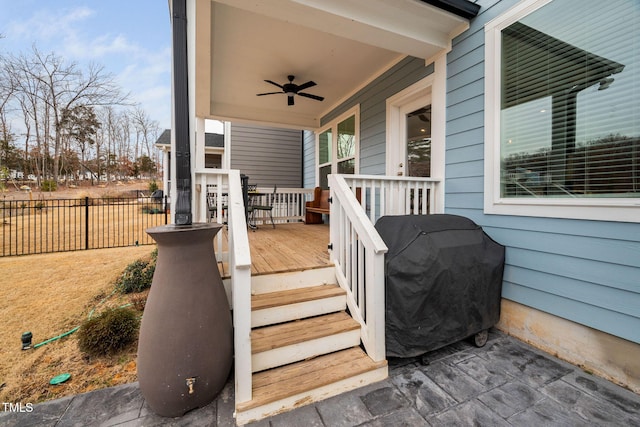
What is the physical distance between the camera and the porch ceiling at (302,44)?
2.50 meters

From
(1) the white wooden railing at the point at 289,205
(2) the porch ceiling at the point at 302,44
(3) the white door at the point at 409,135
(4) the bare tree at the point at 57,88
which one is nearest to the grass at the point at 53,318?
(1) the white wooden railing at the point at 289,205

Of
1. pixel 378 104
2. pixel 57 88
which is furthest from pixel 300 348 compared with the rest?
pixel 57 88

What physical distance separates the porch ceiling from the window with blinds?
0.87 metres

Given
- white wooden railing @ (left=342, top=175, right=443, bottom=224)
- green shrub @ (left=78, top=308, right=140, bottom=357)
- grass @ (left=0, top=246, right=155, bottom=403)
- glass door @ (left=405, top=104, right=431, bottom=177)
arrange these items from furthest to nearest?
glass door @ (left=405, top=104, right=431, bottom=177)
white wooden railing @ (left=342, top=175, right=443, bottom=224)
green shrub @ (left=78, top=308, right=140, bottom=357)
grass @ (left=0, top=246, right=155, bottom=403)

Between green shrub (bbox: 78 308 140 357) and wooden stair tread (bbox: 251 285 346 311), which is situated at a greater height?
wooden stair tread (bbox: 251 285 346 311)

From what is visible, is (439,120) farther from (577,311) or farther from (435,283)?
(577,311)

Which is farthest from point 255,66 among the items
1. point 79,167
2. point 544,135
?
point 79,167

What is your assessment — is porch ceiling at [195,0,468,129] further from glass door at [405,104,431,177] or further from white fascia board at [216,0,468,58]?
glass door at [405,104,431,177]

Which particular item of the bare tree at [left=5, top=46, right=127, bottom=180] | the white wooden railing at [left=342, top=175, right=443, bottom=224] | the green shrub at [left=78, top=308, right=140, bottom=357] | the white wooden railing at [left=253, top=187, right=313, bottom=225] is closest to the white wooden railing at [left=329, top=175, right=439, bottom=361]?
the white wooden railing at [left=342, top=175, right=443, bottom=224]

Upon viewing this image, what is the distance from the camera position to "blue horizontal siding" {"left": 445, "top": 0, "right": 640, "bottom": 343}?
179 centimetres

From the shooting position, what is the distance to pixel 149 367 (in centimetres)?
152

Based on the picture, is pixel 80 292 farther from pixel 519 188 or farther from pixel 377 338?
pixel 519 188

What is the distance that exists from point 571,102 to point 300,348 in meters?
2.73

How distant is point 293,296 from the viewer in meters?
2.14
